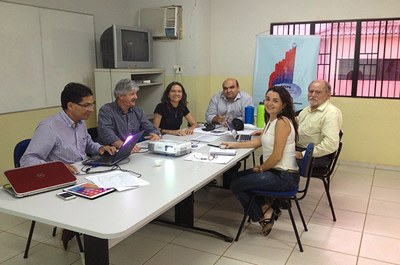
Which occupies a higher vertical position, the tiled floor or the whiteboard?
the whiteboard

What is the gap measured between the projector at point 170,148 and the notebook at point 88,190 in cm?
78

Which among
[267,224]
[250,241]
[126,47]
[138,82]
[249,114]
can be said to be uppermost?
[126,47]

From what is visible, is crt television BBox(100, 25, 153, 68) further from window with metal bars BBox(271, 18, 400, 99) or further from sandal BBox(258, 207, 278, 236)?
sandal BBox(258, 207, 278, 236)

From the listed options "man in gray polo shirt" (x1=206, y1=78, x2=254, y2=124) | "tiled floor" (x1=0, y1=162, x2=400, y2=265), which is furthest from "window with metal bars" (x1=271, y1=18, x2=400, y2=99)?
"tiled floor" (x1=0, y1=162, x2=400, y2=265)

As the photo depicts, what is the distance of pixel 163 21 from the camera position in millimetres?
5352

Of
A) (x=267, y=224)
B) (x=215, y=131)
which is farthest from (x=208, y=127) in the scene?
(x=267, y=224)

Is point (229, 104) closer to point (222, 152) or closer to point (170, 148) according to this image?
point (222, 152)

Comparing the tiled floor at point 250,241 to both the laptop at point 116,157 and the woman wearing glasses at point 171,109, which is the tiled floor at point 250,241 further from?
the woman wearing glasses at point 171,109

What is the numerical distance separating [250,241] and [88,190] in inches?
57.4

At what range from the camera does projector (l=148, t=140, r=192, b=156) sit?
2676mm

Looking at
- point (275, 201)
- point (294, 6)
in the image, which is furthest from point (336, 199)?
point (294, 6)

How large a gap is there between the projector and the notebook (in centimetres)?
78

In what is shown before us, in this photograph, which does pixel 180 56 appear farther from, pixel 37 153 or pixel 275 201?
pixel 37 153

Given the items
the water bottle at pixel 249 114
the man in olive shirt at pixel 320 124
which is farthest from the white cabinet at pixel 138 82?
the man in olive shirt at pixel 320 124
